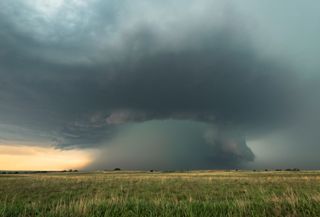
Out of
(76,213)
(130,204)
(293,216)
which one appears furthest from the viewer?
(130,204)

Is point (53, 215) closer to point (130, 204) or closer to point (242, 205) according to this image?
point (130, 204)

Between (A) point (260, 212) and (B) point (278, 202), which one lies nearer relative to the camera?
(A) point (260, 212)

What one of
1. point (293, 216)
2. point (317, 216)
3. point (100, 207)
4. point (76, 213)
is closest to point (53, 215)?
point (76, 213)

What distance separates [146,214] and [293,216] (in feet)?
14.2

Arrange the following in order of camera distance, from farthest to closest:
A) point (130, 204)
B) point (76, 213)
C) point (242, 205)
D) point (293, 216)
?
1. point (130, 204)
2. point (242, 205)
3. point (76, 213)
4. point (293, 216)

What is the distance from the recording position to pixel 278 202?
8852 millimetres

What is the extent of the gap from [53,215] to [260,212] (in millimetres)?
6340

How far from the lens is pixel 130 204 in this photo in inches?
362

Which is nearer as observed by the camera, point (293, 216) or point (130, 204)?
point (293, 216)

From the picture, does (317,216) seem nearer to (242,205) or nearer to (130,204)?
(242,205)

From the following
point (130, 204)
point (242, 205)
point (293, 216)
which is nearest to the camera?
point (293, 216)

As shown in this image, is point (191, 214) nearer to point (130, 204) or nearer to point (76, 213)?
point (130, 204)

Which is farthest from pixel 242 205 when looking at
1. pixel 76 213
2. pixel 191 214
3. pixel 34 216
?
pixel 34 216

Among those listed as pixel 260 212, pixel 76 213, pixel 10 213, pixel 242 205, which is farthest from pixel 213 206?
pixel 10 213
